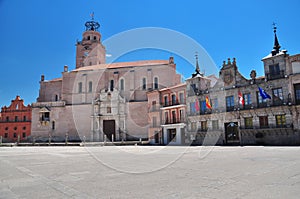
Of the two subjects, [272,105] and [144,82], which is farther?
[144,82]

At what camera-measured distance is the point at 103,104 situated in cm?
4672

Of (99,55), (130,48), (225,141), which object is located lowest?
(225,141)

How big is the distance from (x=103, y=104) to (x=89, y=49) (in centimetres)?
1882

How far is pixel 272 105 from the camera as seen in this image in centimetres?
2475

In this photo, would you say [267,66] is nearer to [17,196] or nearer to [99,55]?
[17,196]

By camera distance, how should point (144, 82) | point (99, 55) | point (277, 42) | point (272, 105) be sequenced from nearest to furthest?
point (272, 105) < point (277, 42) < point (144, 82) < point (99, 55)

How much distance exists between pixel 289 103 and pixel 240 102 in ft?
15.3

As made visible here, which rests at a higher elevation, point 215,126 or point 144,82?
point 144,82

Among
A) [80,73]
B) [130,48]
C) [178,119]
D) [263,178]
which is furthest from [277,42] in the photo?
[80,73]

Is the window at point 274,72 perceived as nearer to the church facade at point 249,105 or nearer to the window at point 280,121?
the church facade at point 249,105

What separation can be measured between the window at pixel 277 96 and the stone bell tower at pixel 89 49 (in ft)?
140

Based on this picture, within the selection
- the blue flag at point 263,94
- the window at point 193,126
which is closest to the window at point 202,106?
the window at point 193,126

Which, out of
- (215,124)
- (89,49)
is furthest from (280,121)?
(89,49)

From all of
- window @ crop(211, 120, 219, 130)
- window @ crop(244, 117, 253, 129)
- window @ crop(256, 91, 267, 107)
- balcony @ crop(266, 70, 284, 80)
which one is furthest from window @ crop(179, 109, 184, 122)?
balcony @ crop(266, 70, 284, 80)
